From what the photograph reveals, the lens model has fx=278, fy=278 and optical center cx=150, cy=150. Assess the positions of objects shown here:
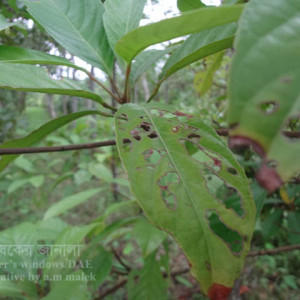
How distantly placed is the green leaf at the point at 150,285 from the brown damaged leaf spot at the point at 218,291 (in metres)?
0.89

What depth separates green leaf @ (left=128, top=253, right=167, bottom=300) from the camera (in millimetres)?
1229

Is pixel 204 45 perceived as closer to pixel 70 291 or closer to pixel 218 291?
pixel 218 291

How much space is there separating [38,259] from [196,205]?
912 mm

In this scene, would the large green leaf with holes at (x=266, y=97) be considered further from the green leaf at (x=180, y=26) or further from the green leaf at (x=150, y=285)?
the green leaf at (x=150, y=285)

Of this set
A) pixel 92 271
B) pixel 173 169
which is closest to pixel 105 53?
pixel 173 169

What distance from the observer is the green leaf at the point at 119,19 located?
0.67m

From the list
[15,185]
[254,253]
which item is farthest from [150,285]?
[15,185]

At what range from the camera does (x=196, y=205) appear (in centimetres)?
46

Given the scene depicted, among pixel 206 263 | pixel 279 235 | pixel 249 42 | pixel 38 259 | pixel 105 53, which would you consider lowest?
pixel 279 235

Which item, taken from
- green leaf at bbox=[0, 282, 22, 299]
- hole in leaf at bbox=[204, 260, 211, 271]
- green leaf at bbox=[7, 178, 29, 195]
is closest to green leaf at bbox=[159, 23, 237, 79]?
hole in leaf at bbox=[204, 260, 211, 271]

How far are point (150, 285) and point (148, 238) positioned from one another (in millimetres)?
284

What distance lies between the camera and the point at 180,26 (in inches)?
16.5

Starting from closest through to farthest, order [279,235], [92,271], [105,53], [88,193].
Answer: [105,53] → [92,271] → [88,193] → [279,235]

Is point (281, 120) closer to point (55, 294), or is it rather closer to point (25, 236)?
point (55, 294)
